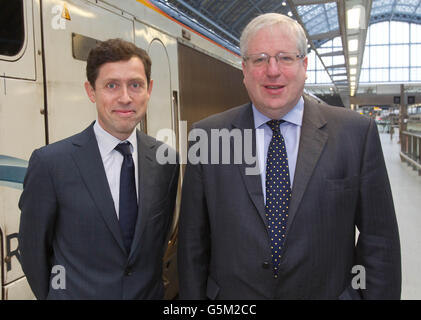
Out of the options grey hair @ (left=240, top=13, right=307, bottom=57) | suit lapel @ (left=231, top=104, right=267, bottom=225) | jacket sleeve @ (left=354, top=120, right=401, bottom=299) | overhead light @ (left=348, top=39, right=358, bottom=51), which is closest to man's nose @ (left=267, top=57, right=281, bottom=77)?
grey hair @ (left=240, top=13, right=307, bottom=57)

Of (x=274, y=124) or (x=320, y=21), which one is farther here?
(x=320, y=21)

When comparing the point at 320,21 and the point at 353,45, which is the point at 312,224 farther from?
the point at 353,45

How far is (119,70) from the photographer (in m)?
1.53

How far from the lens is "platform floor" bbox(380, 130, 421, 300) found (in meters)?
4.12

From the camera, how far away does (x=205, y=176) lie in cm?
157

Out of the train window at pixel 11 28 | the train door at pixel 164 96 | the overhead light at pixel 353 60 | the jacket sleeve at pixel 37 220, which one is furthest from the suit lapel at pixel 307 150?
the overhead light at pixel 353 60

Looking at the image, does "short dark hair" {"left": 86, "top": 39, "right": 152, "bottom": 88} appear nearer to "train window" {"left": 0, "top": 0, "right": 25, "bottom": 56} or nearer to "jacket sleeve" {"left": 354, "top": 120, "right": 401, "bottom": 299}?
"train window" {"left": 0, "top": 0, "right": 25, "bottom": 56}

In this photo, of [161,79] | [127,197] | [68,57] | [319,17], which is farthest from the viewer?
[319,17]

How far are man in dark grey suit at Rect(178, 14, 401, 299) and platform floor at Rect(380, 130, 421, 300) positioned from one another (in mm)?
2784

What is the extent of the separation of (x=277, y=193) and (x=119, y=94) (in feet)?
2.37

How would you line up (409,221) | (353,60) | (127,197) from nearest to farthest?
(127,197) → (409,221) → (353,60)

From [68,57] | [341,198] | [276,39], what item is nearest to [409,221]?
[341,198]

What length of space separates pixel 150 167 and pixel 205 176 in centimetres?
26
